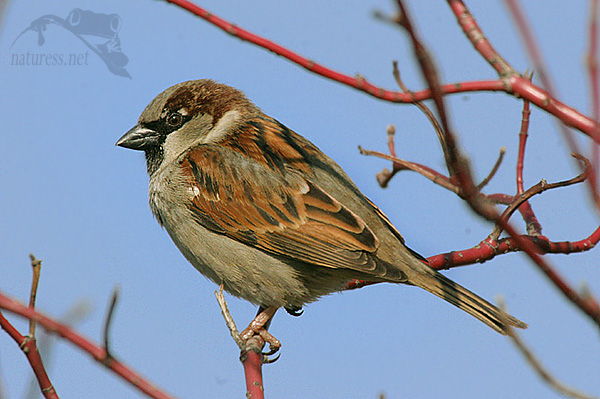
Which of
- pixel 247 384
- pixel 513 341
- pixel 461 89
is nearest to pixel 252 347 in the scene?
pixel 247 384

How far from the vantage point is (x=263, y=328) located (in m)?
4.49

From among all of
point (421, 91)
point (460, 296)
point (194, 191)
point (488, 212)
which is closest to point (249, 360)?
point (421, 91)

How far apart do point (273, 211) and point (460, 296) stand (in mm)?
1342

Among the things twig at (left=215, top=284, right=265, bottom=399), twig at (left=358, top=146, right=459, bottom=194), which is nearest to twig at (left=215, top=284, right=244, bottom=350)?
twig at (left=215, top=284, right=265, bottom=399)

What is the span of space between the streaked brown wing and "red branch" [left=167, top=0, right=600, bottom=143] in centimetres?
240

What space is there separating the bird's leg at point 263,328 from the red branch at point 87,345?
8.76 ft

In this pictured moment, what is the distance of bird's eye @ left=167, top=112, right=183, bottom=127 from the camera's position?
5152 mm

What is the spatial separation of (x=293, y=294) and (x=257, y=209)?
0.61 m

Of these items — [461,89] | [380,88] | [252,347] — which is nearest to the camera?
[461,89]

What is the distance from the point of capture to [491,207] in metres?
1.27

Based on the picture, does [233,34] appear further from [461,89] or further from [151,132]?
[151,132]

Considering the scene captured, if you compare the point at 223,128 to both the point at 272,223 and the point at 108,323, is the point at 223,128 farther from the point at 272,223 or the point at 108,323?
the point at 108,323

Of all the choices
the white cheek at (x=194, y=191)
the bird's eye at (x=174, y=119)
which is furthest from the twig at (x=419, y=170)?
the bird's eye at (x=174, y=119)

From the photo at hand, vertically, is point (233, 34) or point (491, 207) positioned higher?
point (233, 34)
